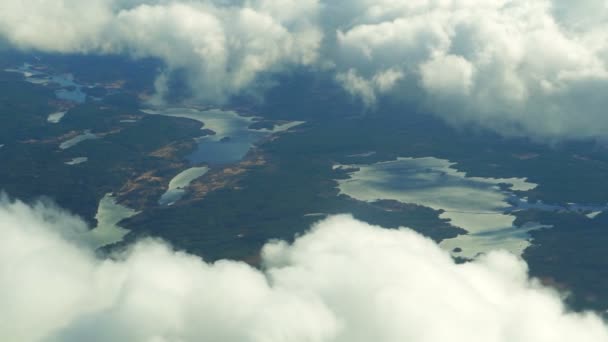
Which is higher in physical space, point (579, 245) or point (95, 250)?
point (579, 245)

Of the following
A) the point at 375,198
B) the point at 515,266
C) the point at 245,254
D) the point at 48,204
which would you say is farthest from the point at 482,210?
the point at 48,204

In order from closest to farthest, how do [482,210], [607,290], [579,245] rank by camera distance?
[607,290], [579,245], [482,210]

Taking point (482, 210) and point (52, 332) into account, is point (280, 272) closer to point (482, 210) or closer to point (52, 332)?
point (52, 332)

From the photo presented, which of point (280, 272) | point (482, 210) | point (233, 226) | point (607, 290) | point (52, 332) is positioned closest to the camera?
point (52, 332)

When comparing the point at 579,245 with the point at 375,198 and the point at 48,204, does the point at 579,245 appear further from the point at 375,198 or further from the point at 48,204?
the point at 48,204

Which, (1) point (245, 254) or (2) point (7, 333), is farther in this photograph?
(1) point (245, 254)

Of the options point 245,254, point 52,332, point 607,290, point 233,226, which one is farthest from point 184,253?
point 607,290
